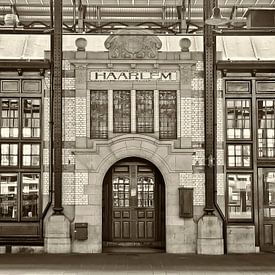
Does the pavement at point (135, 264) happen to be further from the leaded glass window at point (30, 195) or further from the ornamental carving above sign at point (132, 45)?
the ornamental carving above sign at point (132, 45)

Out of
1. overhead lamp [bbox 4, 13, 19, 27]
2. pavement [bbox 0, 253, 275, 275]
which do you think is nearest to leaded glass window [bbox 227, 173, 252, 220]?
pavement [bbox 0, 253, 275, 275]

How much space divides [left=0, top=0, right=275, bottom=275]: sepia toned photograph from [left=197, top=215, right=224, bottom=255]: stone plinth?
0.10ft

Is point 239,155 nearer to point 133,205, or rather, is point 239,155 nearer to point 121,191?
point 133,205

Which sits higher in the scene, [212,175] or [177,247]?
[212,175]

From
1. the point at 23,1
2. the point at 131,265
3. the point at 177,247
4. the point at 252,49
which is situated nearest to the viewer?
the point at 131,265

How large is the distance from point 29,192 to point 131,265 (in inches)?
177

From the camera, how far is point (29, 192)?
17.8 metres

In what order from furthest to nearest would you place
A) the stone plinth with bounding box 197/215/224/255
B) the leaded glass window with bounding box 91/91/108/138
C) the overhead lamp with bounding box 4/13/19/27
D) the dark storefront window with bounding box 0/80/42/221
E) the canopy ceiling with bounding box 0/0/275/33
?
the canopy ceiling with bounding box 0/0/275/33 < the overhead lamp with bounding box 4/13/19/27 < the leaded glass window with bounding box 91/91/108/138 < the dark storefront window with bounding box 0/80/42/221 < the stone plinth with bounding box 197/215/224/255

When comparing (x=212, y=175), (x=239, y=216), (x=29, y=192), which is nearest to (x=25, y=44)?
(x=29, y=192)

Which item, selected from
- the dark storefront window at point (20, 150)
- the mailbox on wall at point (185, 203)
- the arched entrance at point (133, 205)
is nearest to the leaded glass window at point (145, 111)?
the arched entrance at point (133, 205)

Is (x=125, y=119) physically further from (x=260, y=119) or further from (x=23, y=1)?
(x=23, y=1)

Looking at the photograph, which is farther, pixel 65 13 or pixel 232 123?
pixel 65 13

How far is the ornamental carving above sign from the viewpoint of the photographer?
17922 mm

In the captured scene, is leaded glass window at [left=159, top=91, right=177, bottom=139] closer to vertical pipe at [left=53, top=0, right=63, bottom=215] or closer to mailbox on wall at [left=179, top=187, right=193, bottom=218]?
mailbox on wall at [left=179, top=187, right=193, bottom=218]
